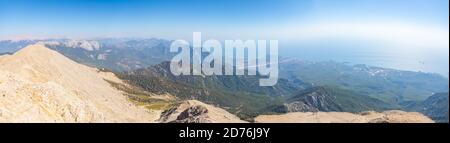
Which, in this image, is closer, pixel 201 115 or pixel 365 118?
pixel 201 115

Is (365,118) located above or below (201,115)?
below

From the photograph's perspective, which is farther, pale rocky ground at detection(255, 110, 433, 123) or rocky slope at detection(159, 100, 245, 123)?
rocky slope at detection(159, 100, 245, 123)

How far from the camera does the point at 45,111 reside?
180 feet

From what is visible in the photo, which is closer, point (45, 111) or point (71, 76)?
point (45, 111)

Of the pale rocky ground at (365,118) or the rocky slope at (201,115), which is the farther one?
the rocky slope at (201,115)
